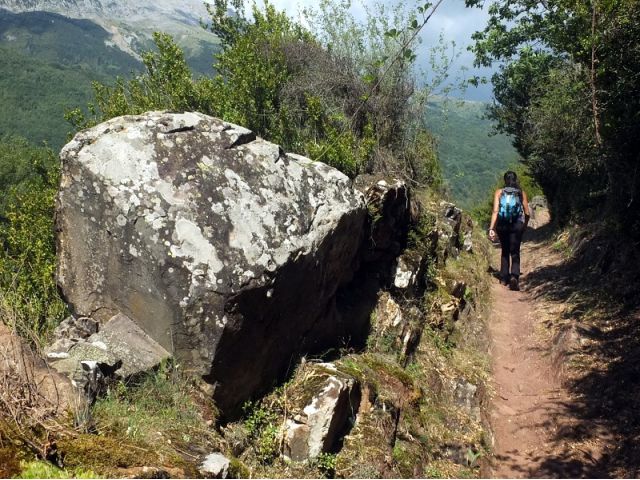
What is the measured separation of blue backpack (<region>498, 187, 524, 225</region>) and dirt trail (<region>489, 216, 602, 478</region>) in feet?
6.38

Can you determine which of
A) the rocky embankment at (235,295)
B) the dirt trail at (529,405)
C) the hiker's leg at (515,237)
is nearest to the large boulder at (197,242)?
the rocky embankment at (235,295)

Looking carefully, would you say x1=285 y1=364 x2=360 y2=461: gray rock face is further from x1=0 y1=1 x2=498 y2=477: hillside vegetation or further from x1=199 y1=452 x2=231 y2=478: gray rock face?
x1=199 y1=452 x2=231 y2=478: gray rock face

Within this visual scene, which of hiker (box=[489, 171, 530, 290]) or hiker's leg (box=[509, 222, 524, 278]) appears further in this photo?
hiker's leg (box=[509, 222, 524, 278])

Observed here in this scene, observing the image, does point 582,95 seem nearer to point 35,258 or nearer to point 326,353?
point 326,353

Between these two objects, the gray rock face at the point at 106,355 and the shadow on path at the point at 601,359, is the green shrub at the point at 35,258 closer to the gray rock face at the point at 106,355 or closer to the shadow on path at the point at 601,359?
the gray rock face at the point at 106,355

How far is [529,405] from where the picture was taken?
7711 millimetres

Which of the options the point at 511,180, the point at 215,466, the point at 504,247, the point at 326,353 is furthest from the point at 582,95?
the point at 215,466

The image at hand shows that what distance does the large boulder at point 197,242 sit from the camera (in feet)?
16.6

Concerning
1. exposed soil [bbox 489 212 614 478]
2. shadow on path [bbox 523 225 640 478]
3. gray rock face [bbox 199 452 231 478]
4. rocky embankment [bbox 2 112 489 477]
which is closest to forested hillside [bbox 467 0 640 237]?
shadow on path [bbox 523 225 640 478]

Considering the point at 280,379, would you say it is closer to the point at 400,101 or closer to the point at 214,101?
the point at 214,101

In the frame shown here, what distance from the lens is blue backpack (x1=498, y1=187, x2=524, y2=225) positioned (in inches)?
414

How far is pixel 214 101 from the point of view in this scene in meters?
9.55

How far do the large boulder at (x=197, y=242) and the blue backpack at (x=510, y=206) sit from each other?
565 centimetres

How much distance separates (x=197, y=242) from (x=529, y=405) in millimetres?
5529
